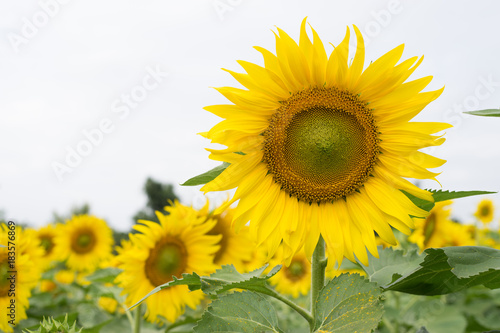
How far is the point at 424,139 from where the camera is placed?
1658 millimetres

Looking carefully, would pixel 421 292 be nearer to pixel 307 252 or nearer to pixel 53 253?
pixel 307 252

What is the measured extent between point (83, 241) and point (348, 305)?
5401 millimetres

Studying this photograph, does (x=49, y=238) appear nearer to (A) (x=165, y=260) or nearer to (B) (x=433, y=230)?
(A) (x=165, y=260)

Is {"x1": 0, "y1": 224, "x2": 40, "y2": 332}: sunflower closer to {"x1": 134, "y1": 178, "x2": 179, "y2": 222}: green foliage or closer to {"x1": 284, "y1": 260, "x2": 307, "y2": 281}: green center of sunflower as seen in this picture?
{"x1": 284, "y1": 260, "x2": 307, "y2": 281}: green center of sunflower

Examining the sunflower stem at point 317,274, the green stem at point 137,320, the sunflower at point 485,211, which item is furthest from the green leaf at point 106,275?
the sunflower at point 485,211

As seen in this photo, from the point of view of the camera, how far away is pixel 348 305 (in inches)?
58.2

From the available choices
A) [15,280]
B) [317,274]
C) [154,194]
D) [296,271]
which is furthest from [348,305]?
[154,194]

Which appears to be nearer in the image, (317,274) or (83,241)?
(317,274)

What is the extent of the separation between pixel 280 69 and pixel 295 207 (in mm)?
560

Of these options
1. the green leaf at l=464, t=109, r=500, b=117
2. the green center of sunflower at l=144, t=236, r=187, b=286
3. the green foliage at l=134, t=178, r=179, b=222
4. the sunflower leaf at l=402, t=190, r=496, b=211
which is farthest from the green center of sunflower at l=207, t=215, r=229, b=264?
the green foliage at l=134, t=178, r=179, b=222

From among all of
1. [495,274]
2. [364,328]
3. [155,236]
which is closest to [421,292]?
[495,274]

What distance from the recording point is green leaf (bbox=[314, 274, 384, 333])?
1.40 m

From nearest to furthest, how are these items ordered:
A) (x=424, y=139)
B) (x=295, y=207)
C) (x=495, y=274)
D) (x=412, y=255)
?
1. (x=495, y=274)
2. (x=424, y=139)
3. (x=295, y=207)
4. (x=412, y=255)

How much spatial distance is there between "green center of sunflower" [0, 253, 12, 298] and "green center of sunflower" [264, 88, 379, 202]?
2.47 m
